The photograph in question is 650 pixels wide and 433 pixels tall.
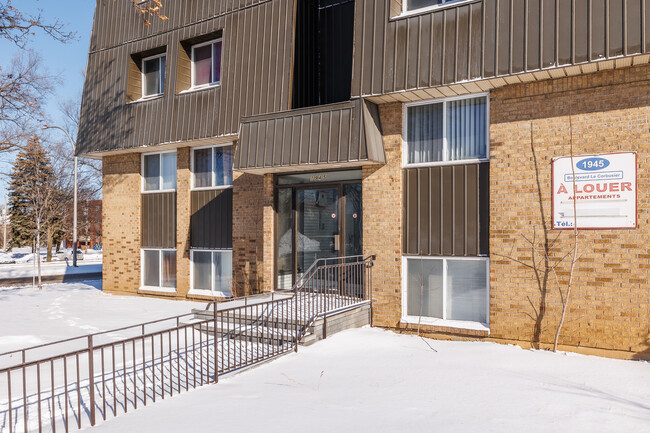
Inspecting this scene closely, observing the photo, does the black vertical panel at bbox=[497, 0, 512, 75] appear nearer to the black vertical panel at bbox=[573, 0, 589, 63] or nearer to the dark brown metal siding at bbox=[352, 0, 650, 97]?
the dark brown metal siding at bbox=[352, 0, 650, 97]

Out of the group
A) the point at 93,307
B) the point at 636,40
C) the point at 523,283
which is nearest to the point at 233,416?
the point at 523,283

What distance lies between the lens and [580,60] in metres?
7.27

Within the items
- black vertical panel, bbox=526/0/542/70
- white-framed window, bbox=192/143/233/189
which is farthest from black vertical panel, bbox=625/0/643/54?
white-framed window, bbox=192/143/233/189

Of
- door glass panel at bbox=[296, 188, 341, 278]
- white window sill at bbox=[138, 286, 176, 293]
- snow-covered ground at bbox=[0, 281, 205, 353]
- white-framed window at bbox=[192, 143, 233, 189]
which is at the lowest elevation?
snow-covered ground at bbox=[0, 281, 205, 353]

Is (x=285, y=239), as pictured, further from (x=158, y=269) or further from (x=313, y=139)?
(x=158, y=269)

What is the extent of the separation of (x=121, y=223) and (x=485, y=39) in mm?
12056

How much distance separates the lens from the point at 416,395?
225 inches

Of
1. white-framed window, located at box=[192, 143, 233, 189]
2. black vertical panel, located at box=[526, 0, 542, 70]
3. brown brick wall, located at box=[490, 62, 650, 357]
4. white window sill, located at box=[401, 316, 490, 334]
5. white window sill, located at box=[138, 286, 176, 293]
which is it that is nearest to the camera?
brown brick wall, located at box=[490, 62, 650, 357]

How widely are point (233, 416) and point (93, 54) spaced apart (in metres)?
14.1

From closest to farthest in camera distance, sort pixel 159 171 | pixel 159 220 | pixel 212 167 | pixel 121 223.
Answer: pixel 212 167 → pixel 159 220 → pixel 159 171 → pixel 121 223

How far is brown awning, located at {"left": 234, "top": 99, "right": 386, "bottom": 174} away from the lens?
9094 millimetres

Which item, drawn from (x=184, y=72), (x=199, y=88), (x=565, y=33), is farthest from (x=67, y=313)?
(x=565, y=33)

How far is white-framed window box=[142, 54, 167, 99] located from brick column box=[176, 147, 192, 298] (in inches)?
90.0

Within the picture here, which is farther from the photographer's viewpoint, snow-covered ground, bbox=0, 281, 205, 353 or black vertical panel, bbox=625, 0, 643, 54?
snow-covered ground, bbox=0, 281, 205, 353
